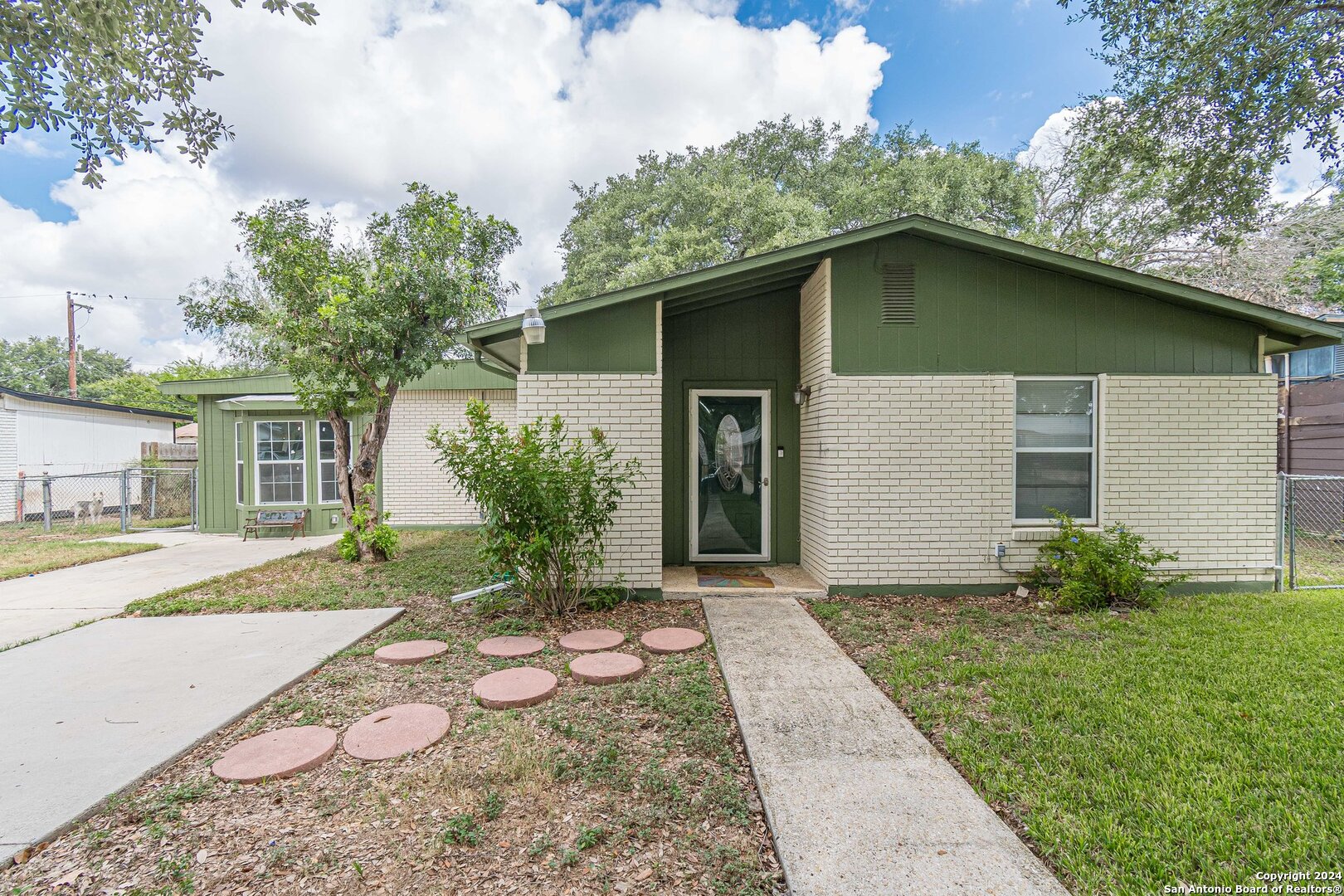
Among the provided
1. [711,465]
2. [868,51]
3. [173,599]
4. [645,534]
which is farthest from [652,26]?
[173,599]

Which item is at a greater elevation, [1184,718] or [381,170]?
[381,170]

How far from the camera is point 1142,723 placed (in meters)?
2.96

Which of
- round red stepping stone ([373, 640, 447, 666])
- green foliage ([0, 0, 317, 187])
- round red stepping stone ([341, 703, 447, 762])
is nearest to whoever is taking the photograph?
green foliage ([0, 0, 317, 187])

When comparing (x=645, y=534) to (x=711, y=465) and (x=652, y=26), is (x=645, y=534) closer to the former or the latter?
(x=711, y=465)

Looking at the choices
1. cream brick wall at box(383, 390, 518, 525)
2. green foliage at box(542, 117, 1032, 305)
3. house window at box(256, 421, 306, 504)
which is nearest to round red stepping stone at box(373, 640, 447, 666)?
cream brick wall at box(383, 390, 518, 525)

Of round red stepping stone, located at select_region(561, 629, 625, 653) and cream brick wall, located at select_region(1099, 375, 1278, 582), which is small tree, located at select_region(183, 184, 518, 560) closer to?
round red stepping stone, located at select_region(561, 629, 625, 653)

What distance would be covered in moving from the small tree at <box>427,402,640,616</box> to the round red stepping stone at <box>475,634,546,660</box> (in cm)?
56

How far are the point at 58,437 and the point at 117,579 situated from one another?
11123 mm

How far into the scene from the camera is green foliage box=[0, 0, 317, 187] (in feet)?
7.76

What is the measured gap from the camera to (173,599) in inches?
220

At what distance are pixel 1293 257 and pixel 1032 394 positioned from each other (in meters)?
12.9

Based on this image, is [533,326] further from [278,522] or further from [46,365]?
[46,365]

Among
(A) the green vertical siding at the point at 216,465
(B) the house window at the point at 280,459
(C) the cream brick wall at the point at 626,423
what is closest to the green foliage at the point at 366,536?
(C) the cream brick wall at the point at 626,423

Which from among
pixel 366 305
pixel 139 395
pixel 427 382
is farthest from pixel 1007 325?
pixel 139 395
